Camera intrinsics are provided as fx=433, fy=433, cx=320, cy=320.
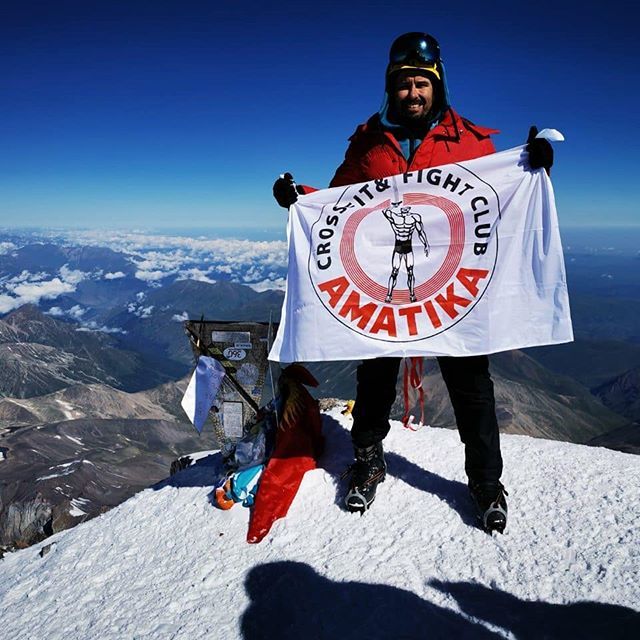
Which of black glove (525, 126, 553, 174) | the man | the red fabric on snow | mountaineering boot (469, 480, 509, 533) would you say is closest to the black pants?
the man

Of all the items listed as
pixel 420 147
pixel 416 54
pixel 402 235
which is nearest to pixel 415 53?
pixel 416 54

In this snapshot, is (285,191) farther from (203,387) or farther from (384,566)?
(384,566)

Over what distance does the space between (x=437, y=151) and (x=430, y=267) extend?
56.0 inches

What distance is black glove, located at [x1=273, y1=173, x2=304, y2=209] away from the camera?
6004mm

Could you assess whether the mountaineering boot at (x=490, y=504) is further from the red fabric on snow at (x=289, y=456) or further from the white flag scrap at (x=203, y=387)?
the white flag scrap at (x=203, y=387)

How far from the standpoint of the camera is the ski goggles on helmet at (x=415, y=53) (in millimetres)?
5039

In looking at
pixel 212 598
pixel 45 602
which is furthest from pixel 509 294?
pixel 45 602

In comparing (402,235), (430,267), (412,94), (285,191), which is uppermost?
(412,94)

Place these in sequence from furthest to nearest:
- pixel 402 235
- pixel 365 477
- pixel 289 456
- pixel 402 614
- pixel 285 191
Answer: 1. pixel 289 456
2. pixel 365 477
3. pixel 285 191
4. pixel 402 235
5. pixel 402 614

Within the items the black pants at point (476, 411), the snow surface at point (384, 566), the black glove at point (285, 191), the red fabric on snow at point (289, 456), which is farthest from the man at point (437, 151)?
the red fabric on snow at point (289, 456)

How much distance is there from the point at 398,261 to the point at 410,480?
3.28 meters

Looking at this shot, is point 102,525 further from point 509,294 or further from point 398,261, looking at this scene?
point 509,294

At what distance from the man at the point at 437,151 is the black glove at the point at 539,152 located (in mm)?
11

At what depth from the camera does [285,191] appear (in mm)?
6000
